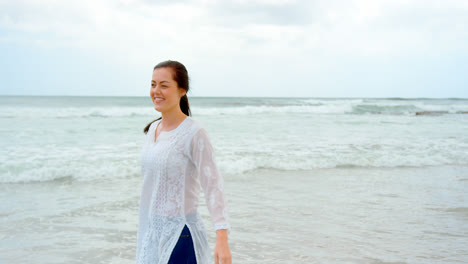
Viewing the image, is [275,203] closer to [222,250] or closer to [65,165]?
[222,250]

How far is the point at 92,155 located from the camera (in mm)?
10039

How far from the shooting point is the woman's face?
6.28 feet

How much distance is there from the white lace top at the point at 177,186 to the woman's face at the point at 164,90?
12 cm

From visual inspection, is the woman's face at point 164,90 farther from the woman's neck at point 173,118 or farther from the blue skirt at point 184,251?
the blue skirt at point 184,251

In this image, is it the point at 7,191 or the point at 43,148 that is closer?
the point at 7,191

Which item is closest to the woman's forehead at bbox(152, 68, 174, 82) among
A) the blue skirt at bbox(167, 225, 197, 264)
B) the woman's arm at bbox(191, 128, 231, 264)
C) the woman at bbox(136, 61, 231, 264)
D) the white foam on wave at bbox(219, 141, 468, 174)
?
the woman at bbox(136, 61, 231, 264)

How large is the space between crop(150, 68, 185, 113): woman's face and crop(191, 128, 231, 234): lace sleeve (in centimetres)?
23

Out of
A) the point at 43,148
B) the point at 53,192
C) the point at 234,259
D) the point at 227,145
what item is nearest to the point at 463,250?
the point at 234,259

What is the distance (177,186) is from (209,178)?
0.17 meters

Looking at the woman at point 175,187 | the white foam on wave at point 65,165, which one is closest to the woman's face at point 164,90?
the woman at point 175,187

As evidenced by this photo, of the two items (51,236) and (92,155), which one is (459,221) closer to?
(51,236)

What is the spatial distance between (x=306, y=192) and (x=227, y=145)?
555 cm

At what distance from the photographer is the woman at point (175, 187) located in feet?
5.87

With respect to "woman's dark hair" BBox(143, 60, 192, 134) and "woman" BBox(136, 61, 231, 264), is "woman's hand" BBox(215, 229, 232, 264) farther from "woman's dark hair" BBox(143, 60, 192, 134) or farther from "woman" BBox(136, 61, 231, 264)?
"woman's dark hair" BBox(143, 60, 192, 134)
